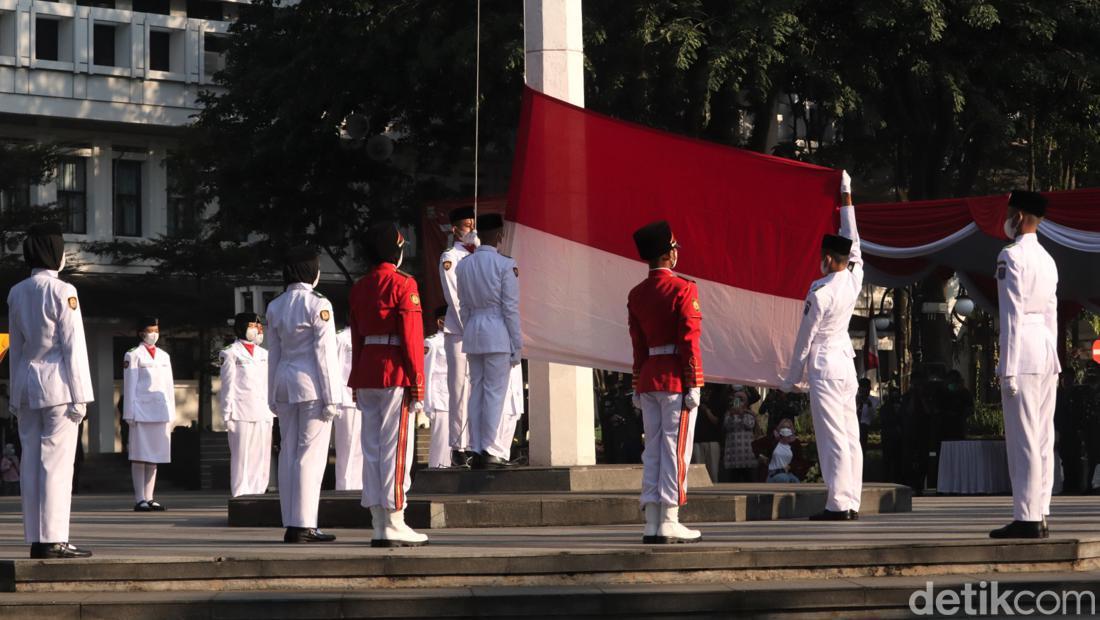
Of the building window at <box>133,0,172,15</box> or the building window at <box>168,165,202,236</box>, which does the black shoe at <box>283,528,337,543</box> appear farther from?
the building window at <box>133,0,172,15</box>

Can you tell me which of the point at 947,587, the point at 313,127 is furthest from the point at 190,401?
the point at 947,587

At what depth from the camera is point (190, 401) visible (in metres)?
47.3

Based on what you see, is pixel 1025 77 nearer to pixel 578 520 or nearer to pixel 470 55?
pixel 470 55

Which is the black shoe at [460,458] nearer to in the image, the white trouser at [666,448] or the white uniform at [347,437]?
the white uniform at [347,437]

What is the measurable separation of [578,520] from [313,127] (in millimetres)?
17693

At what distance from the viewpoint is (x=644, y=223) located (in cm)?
1559

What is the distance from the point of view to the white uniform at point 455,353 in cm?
1577

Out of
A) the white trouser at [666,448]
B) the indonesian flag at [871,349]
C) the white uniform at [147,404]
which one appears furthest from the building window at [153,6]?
the white trouser at [666,448]

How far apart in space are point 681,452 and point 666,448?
0.31 feet

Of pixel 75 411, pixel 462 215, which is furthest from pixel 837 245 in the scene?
pixel 75 411

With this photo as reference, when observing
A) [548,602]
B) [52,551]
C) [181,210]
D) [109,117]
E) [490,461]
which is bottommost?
[548,602]

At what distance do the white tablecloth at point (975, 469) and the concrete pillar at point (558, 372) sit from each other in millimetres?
7589

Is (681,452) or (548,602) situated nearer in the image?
(548,602)

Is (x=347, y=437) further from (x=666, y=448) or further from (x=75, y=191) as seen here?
(x=75, y=191)
